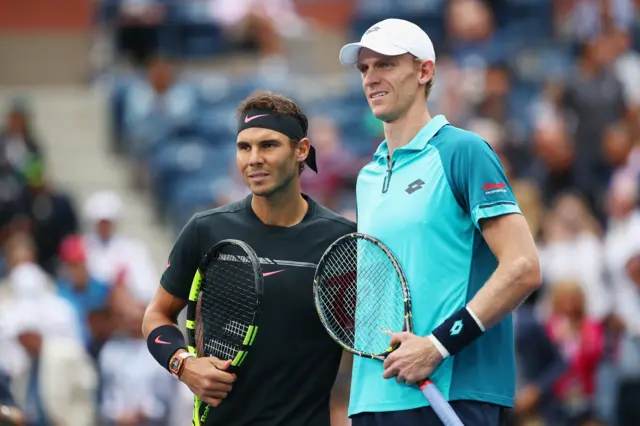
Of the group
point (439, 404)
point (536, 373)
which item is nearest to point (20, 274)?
point (536, 373)

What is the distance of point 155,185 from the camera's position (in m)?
13.9

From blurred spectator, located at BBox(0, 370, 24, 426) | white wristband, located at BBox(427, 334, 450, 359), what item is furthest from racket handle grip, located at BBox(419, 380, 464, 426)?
blurred spectator, located at BBox(0, 370, 24, 426)

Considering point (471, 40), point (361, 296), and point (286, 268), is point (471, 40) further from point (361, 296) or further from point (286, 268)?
point (361, 296)

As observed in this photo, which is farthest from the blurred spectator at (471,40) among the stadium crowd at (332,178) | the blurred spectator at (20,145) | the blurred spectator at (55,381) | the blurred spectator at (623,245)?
the blurred spectator at (55,381)

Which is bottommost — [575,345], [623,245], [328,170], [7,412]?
[7,412]

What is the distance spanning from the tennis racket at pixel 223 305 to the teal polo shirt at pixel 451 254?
530 millimetres

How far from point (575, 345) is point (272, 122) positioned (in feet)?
16.5

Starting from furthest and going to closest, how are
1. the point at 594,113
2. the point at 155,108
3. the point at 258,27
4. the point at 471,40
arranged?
the point at 258,27
the point at 155,108
the point at 471,40
the point at 594,113

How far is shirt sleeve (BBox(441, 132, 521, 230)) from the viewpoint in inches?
186

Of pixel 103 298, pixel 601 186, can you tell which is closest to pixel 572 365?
pixel 601 186

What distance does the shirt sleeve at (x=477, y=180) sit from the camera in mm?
4715

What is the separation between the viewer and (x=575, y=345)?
969 centimetres

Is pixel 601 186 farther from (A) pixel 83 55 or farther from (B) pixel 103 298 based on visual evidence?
(A) pixel 83 55

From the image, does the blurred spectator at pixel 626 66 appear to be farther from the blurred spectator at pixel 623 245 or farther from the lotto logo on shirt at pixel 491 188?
the lotto logo on shirt at pixel 491 188
